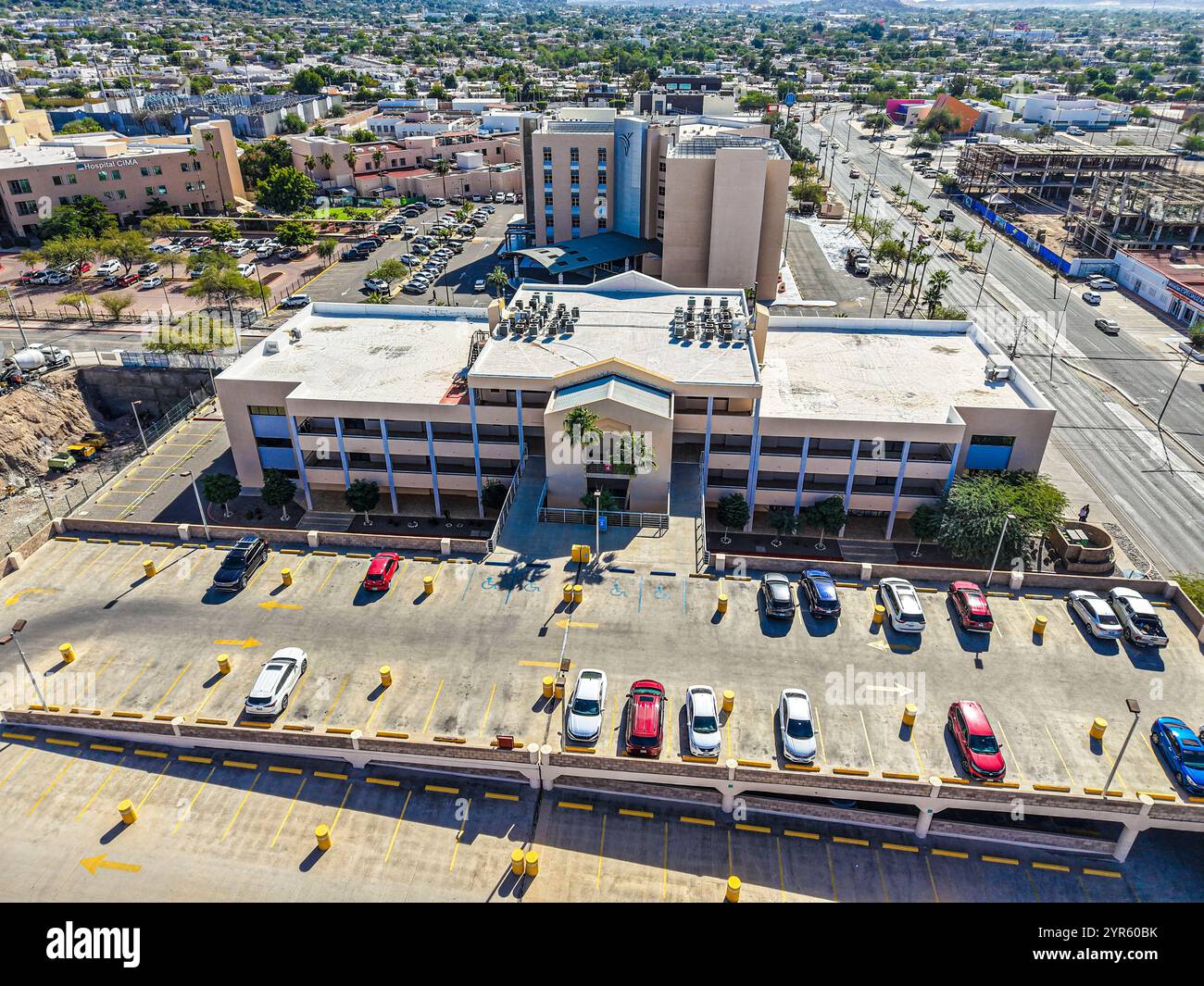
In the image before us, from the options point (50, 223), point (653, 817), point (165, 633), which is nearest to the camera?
point (653, 817)

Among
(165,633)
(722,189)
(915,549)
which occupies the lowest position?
(915,549)

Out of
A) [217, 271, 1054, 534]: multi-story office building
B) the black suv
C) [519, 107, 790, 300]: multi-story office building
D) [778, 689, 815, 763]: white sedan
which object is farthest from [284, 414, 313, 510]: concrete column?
[519, 107, 790, 300]: multi-story office building

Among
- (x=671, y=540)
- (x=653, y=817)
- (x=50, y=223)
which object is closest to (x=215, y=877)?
(x=653, y=817)

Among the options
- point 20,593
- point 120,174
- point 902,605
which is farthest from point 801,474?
point 120,174

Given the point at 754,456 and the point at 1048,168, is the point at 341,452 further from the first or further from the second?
the point at 1048,168

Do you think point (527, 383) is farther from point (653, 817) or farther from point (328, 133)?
point (328, 133)

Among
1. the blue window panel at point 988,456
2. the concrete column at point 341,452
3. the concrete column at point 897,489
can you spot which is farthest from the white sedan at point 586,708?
the blue window panel at point 988,456
